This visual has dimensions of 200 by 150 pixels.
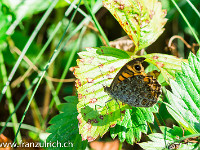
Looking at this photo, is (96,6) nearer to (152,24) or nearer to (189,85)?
(152,24)

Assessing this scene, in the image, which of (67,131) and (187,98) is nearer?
(187,98)

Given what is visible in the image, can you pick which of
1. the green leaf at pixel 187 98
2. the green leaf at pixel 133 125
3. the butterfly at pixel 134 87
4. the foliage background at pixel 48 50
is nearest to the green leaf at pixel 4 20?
the foliage background at pixel 48 50

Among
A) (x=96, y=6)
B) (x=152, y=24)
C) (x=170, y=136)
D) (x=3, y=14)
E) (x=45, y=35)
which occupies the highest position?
(x=45, y=35)

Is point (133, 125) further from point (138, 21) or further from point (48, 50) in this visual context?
point (48, 50)

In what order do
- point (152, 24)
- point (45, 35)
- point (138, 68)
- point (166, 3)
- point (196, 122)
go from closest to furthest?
point (196, 122) < point (138, 68) < point (152, 24) < point (166, 3) < point (45, 35)

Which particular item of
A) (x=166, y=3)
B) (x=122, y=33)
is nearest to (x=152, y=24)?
(x=166, y=3)

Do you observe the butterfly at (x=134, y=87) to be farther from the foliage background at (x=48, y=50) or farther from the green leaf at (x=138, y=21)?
the foliage background at (x=48, y=50)

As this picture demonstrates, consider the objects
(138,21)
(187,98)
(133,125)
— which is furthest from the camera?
(138,21)

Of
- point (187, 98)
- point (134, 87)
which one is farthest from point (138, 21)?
point (187, 98)
